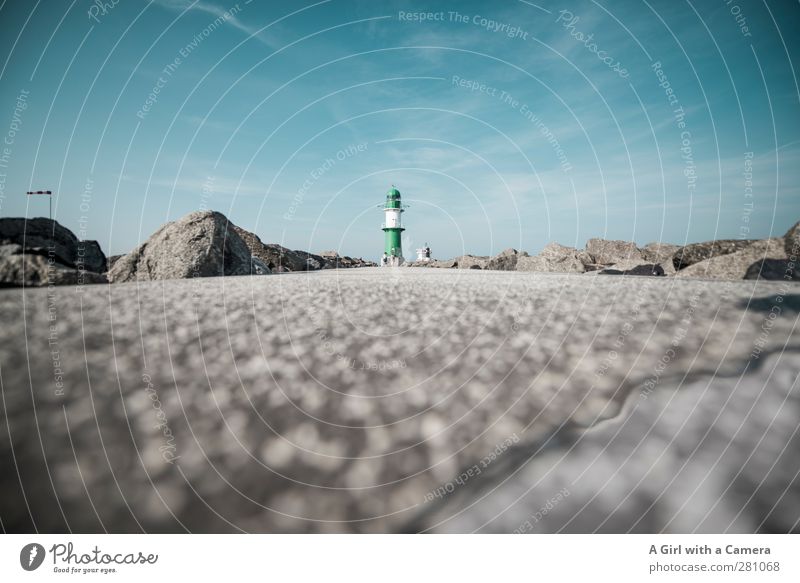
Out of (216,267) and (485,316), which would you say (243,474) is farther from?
(216,267)

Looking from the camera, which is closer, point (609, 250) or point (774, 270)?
point (774, 270)

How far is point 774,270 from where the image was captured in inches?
232

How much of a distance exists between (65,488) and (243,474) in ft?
1.49

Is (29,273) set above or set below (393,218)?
below

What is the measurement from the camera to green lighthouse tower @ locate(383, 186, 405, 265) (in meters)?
33.6

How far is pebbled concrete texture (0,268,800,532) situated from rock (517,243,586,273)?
14.8 metres

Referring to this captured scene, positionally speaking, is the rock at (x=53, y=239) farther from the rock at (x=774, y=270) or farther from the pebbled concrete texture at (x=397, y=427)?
the rock at (x=774, y=270)

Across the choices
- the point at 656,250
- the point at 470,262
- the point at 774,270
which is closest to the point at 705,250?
the point at 774,270

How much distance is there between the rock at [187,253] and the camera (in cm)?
810

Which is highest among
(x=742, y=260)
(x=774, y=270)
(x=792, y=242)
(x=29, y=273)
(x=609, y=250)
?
(x=609, y=250)

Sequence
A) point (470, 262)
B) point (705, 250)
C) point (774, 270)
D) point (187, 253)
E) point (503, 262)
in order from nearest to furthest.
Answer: point (774, 270) → point (187, 253) → point (705, 250) → point (503, 262) → point (470, 262)

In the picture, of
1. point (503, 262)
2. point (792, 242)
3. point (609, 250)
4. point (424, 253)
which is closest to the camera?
point (792, 242)

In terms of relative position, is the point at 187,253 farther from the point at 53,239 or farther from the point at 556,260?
the point at 556,260
